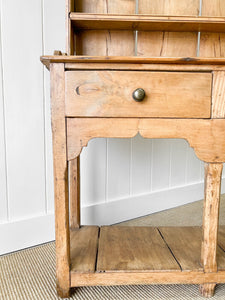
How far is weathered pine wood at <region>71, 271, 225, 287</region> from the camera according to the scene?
0.87 meters

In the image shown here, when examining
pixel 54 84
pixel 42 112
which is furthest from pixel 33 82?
pixel 54 84

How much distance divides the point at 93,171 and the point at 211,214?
0.72m

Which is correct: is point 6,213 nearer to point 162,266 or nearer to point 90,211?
point 90,211

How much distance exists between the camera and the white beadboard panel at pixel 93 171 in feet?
4.69

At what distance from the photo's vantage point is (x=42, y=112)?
4.12ft

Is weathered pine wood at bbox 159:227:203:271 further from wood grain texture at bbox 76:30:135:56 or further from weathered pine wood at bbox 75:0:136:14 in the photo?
weathered pine wood at bbox 75:0:136:14

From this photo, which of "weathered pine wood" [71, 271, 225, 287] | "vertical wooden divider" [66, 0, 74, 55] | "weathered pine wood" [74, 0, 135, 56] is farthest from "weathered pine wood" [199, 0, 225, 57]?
"weathered pine wood" [71, 271, 225, 287]

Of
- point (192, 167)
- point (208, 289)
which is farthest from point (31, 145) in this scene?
point (192, 167)

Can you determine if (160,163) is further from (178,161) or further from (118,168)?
(118,168)

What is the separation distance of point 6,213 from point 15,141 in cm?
32

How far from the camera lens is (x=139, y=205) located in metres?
1.64

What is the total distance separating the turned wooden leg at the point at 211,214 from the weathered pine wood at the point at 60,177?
438 mm

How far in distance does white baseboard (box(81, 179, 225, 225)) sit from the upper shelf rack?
2.87 ft

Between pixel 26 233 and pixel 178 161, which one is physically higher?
pixel 178 161
